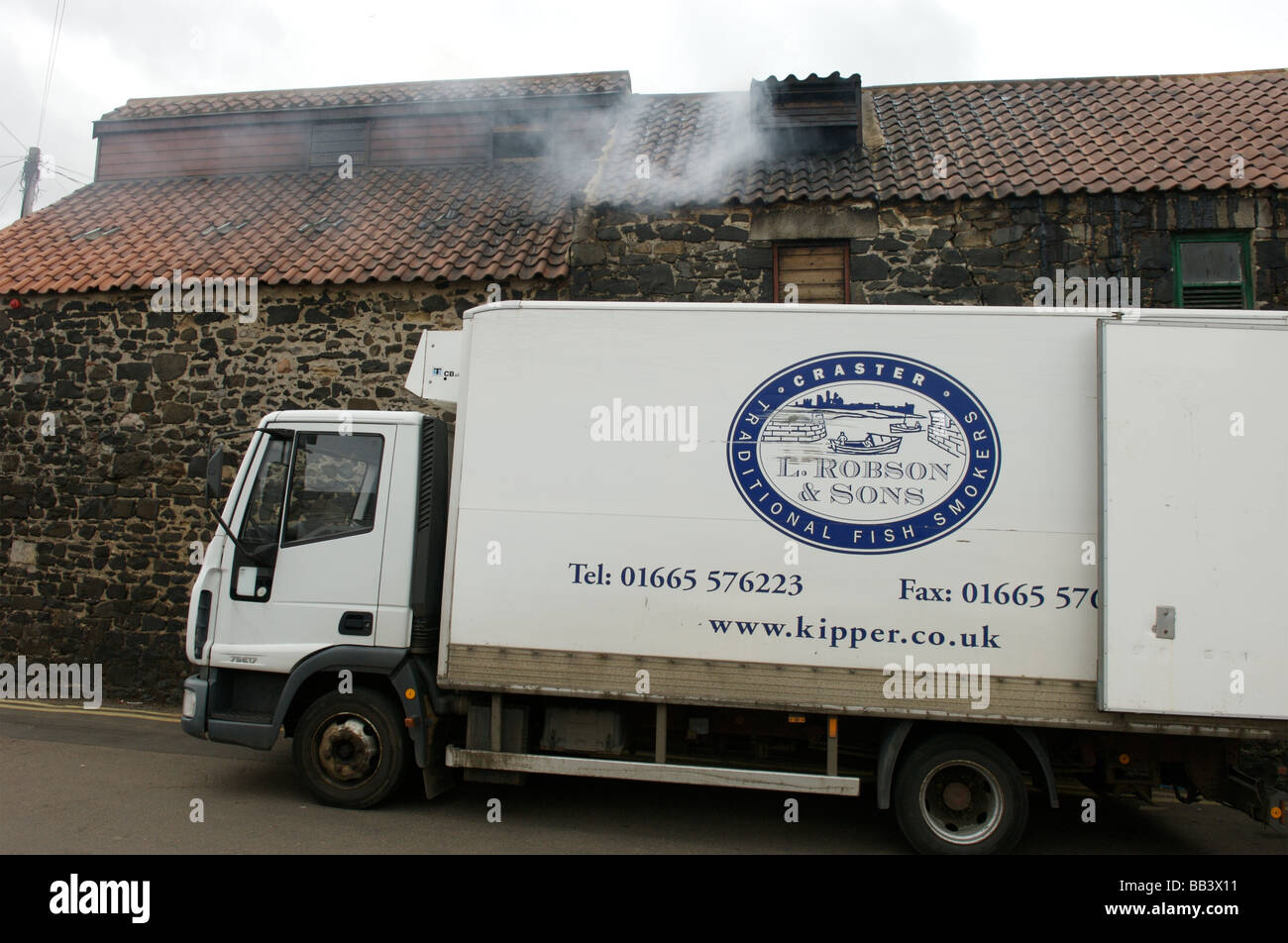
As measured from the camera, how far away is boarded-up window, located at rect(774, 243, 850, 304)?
29.3 feet

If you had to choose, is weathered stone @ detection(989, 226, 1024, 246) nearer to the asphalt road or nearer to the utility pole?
the asphalt road

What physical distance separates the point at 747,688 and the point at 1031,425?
2.09 meters

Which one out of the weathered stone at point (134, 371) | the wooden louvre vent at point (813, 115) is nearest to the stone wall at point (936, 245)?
the wooden louvre vent at point (813, 115)

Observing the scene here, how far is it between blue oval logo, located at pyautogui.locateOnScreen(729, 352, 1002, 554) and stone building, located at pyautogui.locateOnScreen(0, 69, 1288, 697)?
13.6 feet

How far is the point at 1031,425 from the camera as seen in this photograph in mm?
4715

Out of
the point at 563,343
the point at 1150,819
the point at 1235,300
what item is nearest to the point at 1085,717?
the point at 1150,819

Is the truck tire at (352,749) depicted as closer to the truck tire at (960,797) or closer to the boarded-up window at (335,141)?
the truck tire at (960,797)

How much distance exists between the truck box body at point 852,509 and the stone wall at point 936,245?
4034 mm

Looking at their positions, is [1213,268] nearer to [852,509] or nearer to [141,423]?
[852,509]

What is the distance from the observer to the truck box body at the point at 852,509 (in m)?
4.51

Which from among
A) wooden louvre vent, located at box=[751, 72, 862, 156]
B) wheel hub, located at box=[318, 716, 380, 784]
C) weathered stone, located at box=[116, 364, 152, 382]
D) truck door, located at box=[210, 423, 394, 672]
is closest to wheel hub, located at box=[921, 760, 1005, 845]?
wheel hub, located at box=[318, 716, 380, 784]

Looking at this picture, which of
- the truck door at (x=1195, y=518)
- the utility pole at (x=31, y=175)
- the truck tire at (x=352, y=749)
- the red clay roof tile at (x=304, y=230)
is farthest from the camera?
the utility pole at (x=31, y=175)

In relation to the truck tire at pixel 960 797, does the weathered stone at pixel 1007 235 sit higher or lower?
higher

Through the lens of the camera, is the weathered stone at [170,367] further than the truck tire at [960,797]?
Yes
